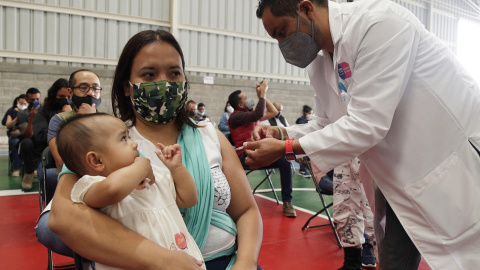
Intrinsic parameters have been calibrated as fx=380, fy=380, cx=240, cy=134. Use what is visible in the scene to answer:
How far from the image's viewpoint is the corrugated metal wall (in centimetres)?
967

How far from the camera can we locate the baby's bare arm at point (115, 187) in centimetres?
107

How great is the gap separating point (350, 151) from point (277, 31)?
639mm

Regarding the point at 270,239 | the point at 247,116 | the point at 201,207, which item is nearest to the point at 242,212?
the point at 201,207

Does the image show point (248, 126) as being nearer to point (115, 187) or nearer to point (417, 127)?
point (417, 127)

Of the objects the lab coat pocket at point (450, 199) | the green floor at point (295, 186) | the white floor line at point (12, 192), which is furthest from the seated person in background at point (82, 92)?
the green floor at point (295, 186)

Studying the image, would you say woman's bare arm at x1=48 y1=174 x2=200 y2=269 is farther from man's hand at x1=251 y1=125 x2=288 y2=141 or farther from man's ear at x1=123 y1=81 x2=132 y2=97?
man's hand at x1=251 y1=125 x2=288 y2=141

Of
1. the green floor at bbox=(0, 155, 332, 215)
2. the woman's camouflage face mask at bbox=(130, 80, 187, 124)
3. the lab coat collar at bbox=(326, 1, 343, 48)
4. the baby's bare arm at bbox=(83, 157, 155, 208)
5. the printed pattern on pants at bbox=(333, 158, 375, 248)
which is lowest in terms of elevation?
the green floor at bbox=(0, 155, 332, 215)

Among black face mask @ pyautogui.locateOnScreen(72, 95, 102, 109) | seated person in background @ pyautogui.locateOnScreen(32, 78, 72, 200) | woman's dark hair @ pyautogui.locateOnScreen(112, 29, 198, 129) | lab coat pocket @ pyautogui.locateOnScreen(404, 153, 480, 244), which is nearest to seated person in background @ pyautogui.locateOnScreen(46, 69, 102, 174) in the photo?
black face mask @ pyautogui.locateOnScreen(72, 95, 102, 109)

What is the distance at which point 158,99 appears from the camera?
1457 millimetres

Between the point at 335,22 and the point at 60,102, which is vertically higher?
the point at 335,22

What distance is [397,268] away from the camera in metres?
1.61

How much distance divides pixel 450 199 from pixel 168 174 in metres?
1.04

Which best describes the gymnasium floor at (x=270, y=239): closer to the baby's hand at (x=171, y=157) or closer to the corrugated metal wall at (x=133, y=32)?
the baby's hand at (x=171, y=157)

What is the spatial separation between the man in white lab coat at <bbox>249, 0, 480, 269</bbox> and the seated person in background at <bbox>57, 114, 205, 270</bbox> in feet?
1.86
